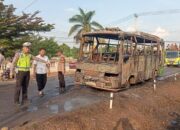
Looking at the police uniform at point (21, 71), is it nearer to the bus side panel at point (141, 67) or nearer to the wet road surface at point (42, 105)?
the wet road surface at point (42, 105)

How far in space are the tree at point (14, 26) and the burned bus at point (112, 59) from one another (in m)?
11.3

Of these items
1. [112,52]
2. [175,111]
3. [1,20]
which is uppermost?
[1,20]

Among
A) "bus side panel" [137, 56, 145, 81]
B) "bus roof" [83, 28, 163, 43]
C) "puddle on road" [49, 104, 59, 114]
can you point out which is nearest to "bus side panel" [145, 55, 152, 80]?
"bus side panel" [137, 56, 145, 81]

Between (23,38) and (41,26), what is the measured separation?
77.2 inches

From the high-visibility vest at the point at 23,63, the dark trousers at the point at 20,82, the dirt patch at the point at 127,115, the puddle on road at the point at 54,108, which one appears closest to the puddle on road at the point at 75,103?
the puddle on road at the point at 54,108

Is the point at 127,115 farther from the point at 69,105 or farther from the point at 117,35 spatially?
the point at 117,35

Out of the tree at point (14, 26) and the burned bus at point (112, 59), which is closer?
the burned bus at point (112, 59)

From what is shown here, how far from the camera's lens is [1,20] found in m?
29.3

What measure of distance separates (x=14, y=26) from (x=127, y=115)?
779 inches

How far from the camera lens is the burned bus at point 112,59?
57.0 feet

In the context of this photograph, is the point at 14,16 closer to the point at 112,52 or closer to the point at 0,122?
the point at 112,52

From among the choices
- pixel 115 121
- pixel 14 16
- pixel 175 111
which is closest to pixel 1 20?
pixel 14 16

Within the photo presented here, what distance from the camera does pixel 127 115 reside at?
12.6m

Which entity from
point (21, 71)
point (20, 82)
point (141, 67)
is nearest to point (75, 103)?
point (20, 82)
